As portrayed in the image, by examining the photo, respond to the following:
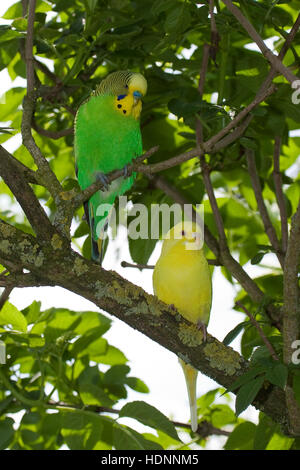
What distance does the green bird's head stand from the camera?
2.61 m

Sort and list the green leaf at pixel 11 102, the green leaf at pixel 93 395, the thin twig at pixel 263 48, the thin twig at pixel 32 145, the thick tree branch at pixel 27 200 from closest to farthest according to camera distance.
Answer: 1. the thin twig at pixel 263 48
2. the thick tree branch at pixel 27 200
3. the thin twig at pixel 32 145
4. the green leaf at pixel 93 395
5. the green leaf at pixel 11 102

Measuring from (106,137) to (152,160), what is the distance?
312 millimetres

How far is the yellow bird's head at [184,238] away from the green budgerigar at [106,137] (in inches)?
16.5

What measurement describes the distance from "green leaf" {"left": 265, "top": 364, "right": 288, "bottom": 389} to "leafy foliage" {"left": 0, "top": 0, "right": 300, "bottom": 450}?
247 mm

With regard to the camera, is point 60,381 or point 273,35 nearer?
point 60,381

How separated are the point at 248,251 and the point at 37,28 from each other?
1.39 meters

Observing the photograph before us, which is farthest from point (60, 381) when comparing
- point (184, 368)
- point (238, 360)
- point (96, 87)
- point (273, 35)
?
point (273, 35)

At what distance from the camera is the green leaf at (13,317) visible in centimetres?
235

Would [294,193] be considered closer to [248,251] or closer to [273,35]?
[248,251]

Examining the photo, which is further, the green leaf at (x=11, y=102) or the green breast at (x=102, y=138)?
the green leaf at (x=11, y=102)

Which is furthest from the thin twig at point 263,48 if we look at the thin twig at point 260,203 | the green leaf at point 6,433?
the green leaf at point 6,433

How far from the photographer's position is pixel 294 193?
120 inches

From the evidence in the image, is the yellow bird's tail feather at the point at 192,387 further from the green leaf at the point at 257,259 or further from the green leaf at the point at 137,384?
the green leaf at the point at 257,259

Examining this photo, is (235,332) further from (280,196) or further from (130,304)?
(280,196)
